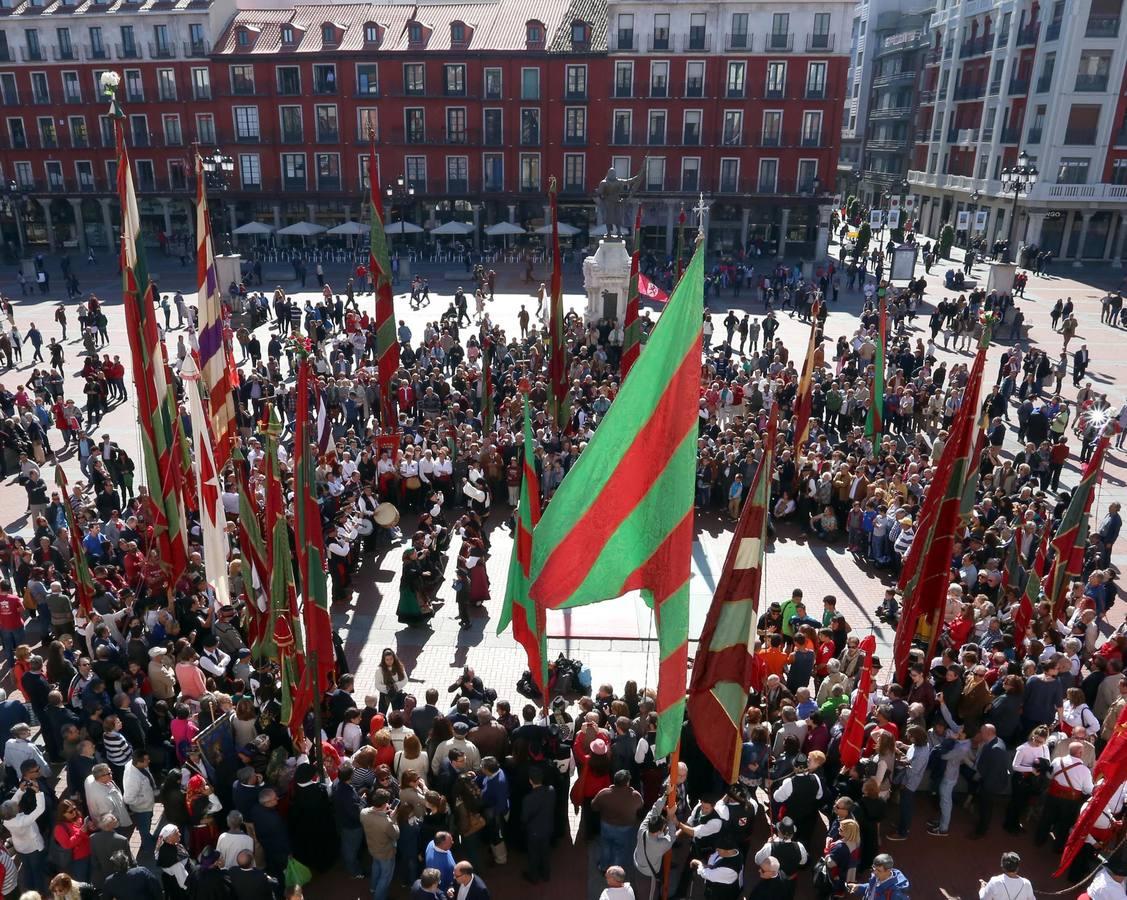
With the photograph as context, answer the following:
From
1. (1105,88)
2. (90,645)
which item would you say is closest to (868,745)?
(90,645)

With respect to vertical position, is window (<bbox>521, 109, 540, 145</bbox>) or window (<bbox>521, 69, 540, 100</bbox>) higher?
window (<bbox>521, 69, 540, 100</bbox>)

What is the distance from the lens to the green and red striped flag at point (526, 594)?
335 inches

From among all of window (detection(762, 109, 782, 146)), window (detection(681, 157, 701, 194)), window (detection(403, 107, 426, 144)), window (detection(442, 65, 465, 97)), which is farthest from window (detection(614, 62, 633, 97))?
window (detection(403, 107, 426, 144))

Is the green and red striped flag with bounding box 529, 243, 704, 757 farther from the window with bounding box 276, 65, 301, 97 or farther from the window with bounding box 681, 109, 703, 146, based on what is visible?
the window with bounding box 276, 65, 301, 97

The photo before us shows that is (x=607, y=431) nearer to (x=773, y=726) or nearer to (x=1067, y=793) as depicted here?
(x=773, y=726)

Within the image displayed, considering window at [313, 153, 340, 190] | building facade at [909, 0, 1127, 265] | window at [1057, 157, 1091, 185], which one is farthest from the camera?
window at [313, 153, 340, 190]

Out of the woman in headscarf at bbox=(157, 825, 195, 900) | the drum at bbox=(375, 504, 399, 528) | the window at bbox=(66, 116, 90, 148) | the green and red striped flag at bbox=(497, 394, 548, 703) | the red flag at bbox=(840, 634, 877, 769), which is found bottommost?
the drum at bbox=(375, 504, 399, 528)

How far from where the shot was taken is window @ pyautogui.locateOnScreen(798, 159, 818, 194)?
47.1 metres

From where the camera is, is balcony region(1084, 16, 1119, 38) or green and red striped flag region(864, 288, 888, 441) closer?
green and red striped flag region(864, 288, 888, 441)

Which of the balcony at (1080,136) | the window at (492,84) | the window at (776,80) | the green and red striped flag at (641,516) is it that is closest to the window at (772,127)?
the window at (776,80)

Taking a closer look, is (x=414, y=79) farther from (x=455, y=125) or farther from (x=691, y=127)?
(x=691, y=127)

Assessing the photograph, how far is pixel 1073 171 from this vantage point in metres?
45.2

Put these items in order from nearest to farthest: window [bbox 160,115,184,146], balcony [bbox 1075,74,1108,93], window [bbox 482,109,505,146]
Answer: balcony [bbox 1075,74,1108,93] < window [bbox 482,109,505,146] < window [bbox 160,115,184,146]

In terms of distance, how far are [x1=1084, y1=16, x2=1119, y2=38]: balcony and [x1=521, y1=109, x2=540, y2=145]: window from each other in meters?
26.7
